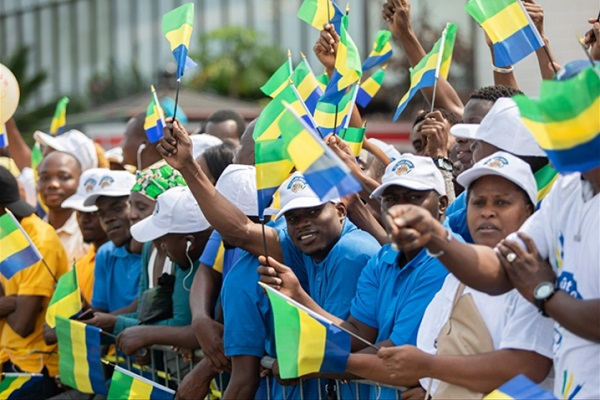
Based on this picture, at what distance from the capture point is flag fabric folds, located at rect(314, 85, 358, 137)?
640 centimetres

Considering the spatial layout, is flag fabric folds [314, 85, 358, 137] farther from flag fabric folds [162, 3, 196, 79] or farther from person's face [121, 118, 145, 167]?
person's face [121, 118, 145, 167]

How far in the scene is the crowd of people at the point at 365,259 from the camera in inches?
154

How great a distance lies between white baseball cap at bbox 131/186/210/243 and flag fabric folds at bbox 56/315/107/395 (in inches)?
34.3

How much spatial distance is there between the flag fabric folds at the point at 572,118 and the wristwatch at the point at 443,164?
2351mm

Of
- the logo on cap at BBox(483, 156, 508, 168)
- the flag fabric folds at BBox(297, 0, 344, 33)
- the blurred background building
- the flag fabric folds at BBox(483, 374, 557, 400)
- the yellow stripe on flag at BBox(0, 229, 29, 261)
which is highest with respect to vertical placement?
the logo on cap at BBox(483, 156, 508, 168)

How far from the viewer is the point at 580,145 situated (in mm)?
3639

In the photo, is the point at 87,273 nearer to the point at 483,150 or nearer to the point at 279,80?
the point at 279,80

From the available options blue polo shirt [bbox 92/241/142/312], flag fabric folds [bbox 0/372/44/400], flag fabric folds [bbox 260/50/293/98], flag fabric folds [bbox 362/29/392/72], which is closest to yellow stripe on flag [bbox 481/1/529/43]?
flag fabric folds [bbox 260/50/293/98]

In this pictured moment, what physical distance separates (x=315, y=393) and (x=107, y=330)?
2.08m

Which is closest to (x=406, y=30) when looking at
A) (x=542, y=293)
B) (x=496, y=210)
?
(x=496, y=210)

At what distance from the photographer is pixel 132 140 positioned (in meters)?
9.23

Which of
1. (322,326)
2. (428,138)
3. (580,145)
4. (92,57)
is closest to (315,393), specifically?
(322,326)

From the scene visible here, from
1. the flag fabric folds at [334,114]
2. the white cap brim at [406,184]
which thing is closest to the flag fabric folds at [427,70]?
the flag fabric folds at [334,114]

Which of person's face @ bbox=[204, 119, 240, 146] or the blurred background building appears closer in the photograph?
person's face @ bbox=[204, 119, 240, 146]
